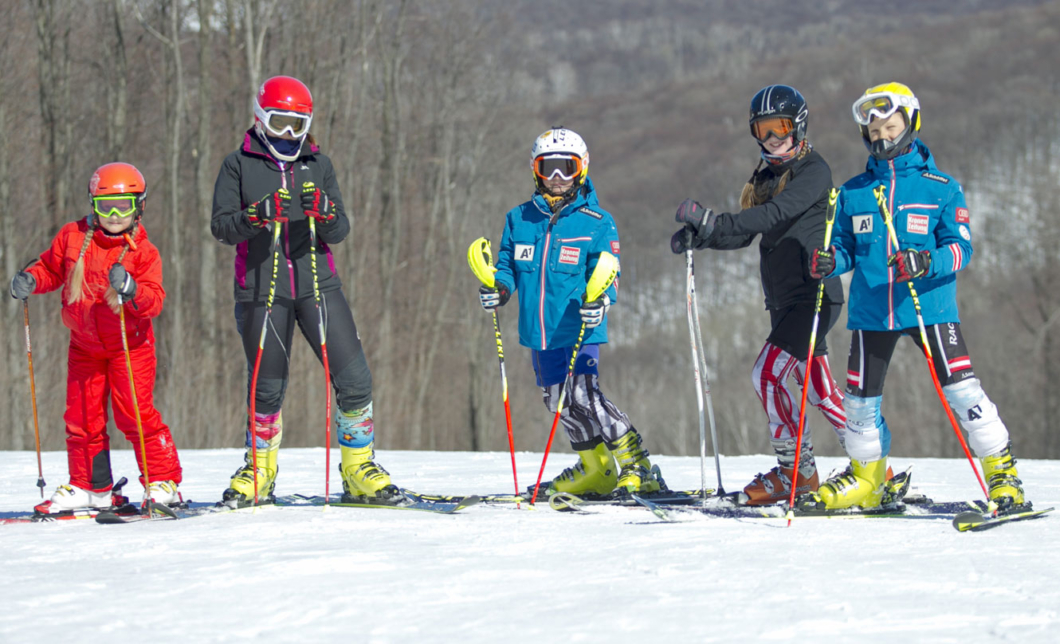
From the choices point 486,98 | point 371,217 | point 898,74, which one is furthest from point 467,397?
point 898,74

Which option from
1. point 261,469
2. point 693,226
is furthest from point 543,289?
point 261,469

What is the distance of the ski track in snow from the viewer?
309 centimetres

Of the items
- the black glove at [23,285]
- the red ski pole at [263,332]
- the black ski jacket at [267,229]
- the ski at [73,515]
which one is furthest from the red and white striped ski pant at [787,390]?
the black glove at [23,285]

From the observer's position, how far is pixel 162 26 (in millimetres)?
20391

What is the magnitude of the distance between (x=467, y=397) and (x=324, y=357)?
2691 centimetres

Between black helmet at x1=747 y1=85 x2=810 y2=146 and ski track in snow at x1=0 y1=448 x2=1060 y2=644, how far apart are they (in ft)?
6.67

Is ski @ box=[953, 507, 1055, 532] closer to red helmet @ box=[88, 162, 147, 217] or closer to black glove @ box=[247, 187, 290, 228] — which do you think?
black glove @ box=[247, 187, 290, 228]

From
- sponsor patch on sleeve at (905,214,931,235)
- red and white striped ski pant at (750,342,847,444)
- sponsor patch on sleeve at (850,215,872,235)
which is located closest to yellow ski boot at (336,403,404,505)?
red and white striped ski pant at (750,342,847,444)

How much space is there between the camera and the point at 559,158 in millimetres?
5871

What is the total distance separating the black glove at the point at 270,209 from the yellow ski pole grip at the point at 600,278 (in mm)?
1586

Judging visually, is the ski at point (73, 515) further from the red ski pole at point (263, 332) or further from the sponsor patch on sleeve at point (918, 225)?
the sponsor patch on sleeve at point (918, 225)

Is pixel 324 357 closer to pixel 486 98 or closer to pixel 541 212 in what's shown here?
pixel 541 212

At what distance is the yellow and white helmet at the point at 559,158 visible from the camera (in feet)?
19.2

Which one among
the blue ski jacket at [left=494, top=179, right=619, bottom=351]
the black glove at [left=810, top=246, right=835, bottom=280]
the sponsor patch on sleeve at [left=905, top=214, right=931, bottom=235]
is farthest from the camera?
the blue ski jacket at [left=494, top=179, right=619, bottom=351]
